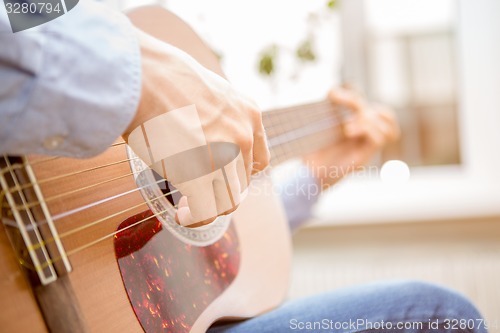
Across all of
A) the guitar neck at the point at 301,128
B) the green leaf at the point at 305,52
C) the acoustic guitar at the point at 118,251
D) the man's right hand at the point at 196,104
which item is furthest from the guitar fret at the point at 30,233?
the green leaf at the point at 305,52

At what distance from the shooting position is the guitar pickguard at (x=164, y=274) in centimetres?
55

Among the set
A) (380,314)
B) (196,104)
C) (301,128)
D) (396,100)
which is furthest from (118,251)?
(396,100)

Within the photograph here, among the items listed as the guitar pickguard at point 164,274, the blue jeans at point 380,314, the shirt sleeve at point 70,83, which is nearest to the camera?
the shirt sleeve at point 70,83

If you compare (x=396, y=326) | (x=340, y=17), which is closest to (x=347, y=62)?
(x=340, y=17)

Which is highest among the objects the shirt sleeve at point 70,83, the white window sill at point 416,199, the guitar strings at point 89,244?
the shirt sleeve at point 70,83

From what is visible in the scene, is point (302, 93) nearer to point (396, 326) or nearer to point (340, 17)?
point (340, 17)

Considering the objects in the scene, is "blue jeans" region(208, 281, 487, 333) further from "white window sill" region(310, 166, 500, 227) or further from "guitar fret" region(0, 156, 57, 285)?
"white window sill" region(310, 166, 500, 227)

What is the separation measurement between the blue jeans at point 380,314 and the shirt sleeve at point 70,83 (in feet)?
1.24

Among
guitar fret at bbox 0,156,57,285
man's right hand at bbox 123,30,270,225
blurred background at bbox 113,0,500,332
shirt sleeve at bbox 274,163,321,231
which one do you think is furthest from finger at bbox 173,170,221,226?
blurred background at bbox 113,0,500,332

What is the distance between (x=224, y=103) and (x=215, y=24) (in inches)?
51.2

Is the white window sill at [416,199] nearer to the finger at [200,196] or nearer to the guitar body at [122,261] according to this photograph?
the guitar body at [122,261]

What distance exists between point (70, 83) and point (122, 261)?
8.1 inches

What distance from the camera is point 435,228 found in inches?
72.4

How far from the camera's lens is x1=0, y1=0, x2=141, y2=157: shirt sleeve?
41cm
